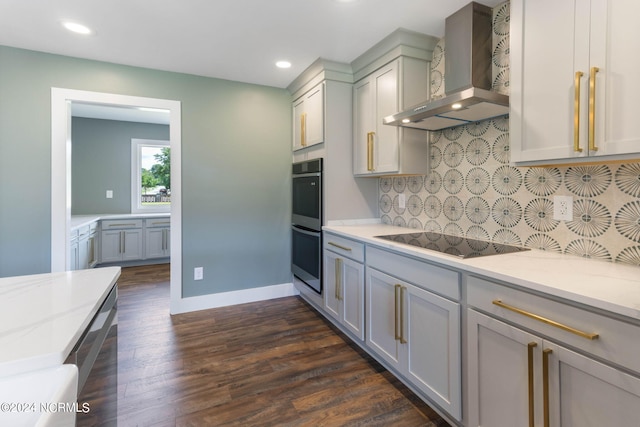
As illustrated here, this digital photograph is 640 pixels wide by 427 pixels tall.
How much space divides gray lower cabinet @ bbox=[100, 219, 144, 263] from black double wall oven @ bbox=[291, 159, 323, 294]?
289cm

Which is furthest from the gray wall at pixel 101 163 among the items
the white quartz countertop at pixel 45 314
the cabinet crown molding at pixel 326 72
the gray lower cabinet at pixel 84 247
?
the white quartz countertop at pixel 45 314

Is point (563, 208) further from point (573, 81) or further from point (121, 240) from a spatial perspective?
point (121, 240)

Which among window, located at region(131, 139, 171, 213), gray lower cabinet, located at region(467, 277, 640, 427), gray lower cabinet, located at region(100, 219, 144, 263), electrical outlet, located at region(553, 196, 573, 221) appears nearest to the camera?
gray lower cabinet, located at region(467, 277, 640, 427)

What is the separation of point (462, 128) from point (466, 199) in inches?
19.6

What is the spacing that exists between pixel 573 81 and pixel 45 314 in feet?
6.81

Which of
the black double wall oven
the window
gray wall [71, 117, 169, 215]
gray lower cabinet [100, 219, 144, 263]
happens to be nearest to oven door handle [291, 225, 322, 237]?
the black double wall oven

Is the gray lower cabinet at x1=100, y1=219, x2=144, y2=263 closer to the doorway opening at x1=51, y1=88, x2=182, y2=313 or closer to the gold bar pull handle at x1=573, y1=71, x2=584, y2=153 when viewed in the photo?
the doorway opening at x1=51, y1=88, x2=182, y2=313

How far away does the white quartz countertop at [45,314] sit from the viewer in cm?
67

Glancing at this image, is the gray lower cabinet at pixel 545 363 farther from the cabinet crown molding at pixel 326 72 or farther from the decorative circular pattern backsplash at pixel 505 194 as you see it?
the cabinet crown molding at pixel 326 72

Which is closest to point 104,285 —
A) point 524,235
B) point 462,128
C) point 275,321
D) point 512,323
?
point 512,323

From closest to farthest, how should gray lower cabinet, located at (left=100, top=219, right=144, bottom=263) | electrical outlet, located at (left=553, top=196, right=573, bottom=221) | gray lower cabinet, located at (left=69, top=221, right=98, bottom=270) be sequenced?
1. electrical outlet, located at (left=553, top=196, right=573, bottom=221)
2. gray lower cabinet, located at (left=69, top=221, right=98, bottom=270)
3. gray lower cabinet, located at (left=100, top=219, right=144, bottom=263)

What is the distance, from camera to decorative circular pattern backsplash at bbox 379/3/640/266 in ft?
4.71

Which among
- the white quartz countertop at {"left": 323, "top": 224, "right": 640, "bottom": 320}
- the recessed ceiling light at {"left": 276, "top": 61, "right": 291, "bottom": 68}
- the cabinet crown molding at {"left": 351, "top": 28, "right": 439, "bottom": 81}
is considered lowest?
the white quartz countertop at {"left": 323, "top": 224, "right": 640, "bottom": 320}

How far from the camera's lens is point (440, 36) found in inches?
91.4
